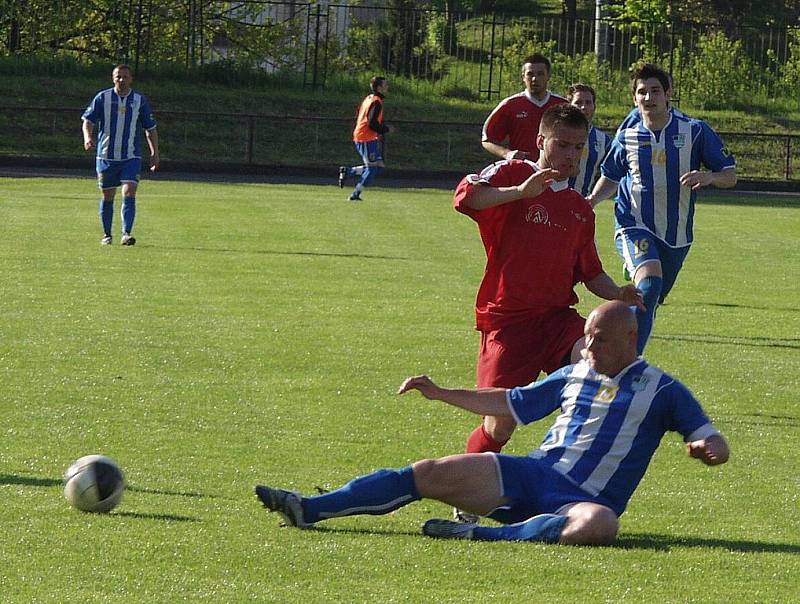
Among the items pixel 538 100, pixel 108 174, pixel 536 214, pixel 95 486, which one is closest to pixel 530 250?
pixel 536 214

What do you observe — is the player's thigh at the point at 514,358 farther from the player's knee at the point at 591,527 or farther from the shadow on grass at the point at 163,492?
the shadow on grass at the point at 163,492

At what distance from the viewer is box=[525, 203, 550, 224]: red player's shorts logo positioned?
660 centimetres

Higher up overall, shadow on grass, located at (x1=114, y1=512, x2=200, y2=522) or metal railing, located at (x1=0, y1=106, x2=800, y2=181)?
shadow on grass, located at (x1=114, y1=512, x2=200, y2=522)

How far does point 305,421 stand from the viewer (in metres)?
8.21

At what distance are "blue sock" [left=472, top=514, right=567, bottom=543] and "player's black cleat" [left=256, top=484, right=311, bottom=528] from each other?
66 cm

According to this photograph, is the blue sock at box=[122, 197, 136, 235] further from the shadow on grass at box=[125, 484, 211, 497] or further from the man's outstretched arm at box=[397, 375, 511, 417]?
the man's outstretched arm at box=[397, 375, 511, 417]

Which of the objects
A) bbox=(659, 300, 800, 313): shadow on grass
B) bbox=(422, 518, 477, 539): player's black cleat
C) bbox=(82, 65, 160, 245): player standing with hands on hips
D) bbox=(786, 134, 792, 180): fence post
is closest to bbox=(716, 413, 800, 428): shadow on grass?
bbox=(422, 518, 477, 539): player's black cleat

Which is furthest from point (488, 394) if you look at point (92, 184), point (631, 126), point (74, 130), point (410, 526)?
point (74, 130)

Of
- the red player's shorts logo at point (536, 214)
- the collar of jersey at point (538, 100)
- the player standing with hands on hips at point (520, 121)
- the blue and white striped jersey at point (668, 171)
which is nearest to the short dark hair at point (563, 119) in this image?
the red player's shorts logo at point (536, 214)

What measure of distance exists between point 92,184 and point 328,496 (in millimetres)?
22822

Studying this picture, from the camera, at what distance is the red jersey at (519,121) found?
11828 millimetres

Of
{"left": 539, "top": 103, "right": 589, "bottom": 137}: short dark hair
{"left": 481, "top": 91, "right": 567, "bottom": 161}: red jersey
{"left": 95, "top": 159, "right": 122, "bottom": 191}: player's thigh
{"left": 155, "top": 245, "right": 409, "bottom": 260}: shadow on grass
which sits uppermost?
{"left": 539, "top": 103, "right": 589, "bottom": 137}: short dark hair

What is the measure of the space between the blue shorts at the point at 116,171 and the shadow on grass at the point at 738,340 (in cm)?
783

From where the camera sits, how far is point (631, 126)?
10.1 meters
